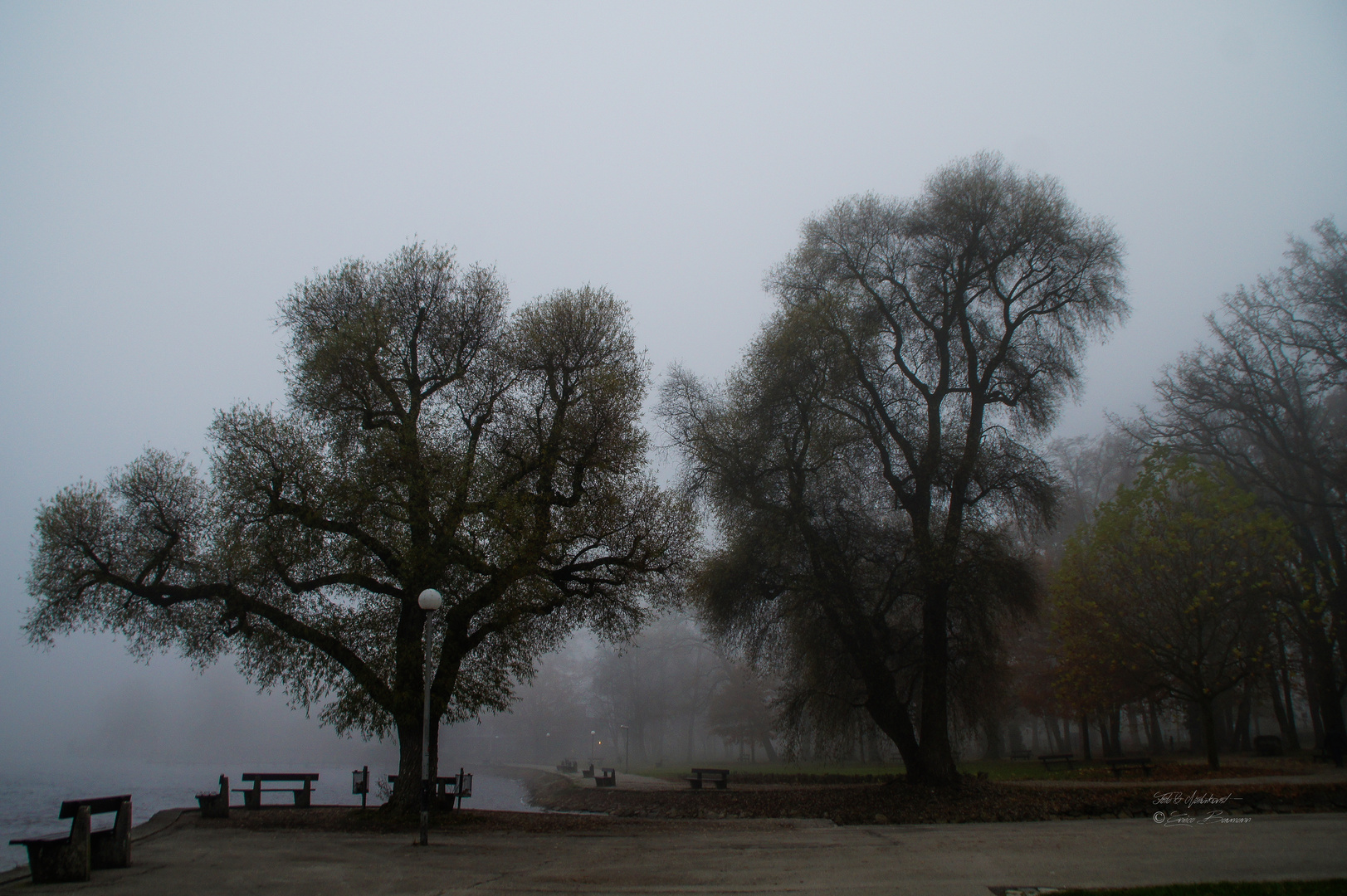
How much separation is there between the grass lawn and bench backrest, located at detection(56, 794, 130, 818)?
12750 mm

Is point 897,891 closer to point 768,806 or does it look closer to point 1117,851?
point 1117,851

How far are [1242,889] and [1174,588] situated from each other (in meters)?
17.1

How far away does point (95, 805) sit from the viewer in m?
10.6

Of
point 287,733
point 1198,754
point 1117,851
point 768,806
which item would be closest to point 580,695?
point 1198,754

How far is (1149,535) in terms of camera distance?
2327 cm

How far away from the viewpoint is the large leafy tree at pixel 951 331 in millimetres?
20250

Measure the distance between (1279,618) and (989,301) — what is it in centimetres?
1484

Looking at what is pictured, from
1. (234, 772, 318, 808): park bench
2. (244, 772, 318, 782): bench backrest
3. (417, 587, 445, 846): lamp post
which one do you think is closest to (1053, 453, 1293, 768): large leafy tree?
(417, 587, 445, 846): lamp post

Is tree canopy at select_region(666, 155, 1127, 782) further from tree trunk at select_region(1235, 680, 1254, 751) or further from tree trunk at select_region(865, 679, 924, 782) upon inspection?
tree trunk at select_region(1235, 680, 1254, 751)

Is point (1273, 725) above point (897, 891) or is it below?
below

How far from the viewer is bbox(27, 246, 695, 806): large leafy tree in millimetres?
16297

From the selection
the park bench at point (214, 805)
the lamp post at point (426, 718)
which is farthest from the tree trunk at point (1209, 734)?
the park bench at point (214, 805)

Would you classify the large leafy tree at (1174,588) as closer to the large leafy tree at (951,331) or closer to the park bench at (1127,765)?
the park bench at (1127,765)

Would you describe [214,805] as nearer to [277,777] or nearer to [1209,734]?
[277,777]
